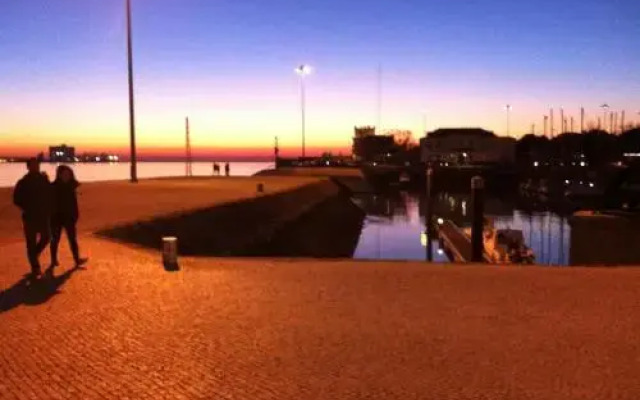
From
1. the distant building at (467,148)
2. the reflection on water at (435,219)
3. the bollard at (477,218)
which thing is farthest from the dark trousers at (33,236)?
the distant building at (467,148)

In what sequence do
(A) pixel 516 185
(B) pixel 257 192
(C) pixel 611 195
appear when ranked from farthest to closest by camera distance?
(A) pixel 516 185 → (B) pixel 257 192 → (C) pixel 611 195

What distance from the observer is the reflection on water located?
149ft

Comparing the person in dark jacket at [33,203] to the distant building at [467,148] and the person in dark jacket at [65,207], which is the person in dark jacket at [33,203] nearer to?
the person in dark jacket at [65,207]

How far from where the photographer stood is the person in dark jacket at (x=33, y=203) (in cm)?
1280

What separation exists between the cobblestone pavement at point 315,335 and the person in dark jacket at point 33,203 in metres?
0.65

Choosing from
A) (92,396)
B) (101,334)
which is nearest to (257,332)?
(101,334)

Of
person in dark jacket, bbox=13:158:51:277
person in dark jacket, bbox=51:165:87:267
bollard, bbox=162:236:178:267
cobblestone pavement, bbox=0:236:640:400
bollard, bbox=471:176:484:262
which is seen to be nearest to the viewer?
cobblestone pavement, bbox=0:236:640:400

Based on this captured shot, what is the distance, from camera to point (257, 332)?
912cm

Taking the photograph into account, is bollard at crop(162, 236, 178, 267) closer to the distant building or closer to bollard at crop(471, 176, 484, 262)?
bollard at crop(471, 176, 484, 262)

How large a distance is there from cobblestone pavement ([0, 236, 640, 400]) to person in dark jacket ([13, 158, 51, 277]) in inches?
25.6

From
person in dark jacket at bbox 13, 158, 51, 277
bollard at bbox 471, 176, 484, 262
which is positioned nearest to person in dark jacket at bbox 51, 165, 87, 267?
person in dark jacket at bbox 13, 158, 51, 277

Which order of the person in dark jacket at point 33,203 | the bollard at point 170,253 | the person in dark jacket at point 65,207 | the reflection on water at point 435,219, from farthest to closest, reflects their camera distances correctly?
the reflection on water at point 435,219 → the bollard at point 170,253 → the person in dark jacket at point 65,207 → the person in dark jacket at point 33,203

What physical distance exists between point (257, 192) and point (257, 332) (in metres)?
35.6

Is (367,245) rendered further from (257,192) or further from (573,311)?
(573,311)
